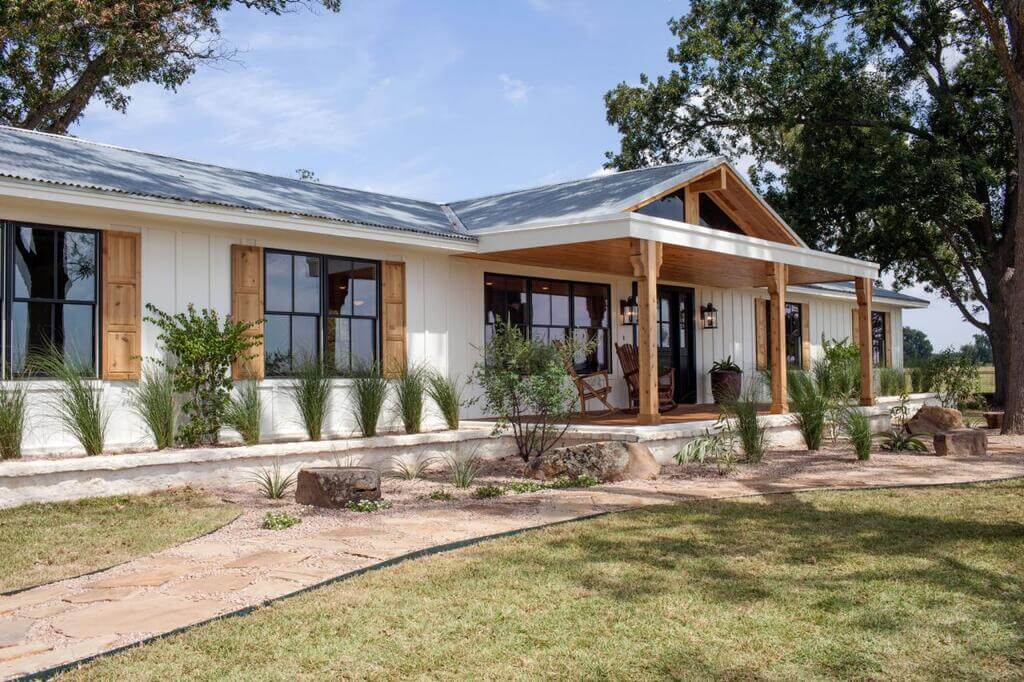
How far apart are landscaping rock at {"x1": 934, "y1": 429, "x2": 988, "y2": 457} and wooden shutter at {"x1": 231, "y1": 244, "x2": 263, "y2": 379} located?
294 inches

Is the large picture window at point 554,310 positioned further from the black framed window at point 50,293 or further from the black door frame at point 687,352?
the black framed window at point 50,293

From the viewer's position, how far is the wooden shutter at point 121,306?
25.4 feet

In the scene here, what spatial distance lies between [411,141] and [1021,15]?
49.6 feet

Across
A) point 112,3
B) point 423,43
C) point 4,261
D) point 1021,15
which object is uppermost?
point 423,43

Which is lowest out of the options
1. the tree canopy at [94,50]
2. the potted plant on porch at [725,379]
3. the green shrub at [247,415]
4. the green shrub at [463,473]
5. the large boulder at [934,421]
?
the green shrub at [463,473]

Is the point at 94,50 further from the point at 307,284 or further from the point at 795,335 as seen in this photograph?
the point at 795,335

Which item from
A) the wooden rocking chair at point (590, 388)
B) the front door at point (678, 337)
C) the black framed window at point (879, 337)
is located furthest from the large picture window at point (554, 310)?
the black framed window at point (879, 337)

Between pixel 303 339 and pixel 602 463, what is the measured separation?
137 inches

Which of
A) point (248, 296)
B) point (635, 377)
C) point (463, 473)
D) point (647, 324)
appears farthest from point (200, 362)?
point (635, 377)

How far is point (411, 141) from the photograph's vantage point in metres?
22.7

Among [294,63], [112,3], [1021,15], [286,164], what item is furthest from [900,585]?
[286,164]

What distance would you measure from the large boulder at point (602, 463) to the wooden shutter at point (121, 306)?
3897 mm

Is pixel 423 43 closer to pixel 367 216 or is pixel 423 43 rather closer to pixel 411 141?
pixel 411 141

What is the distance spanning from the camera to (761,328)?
17.0 m
